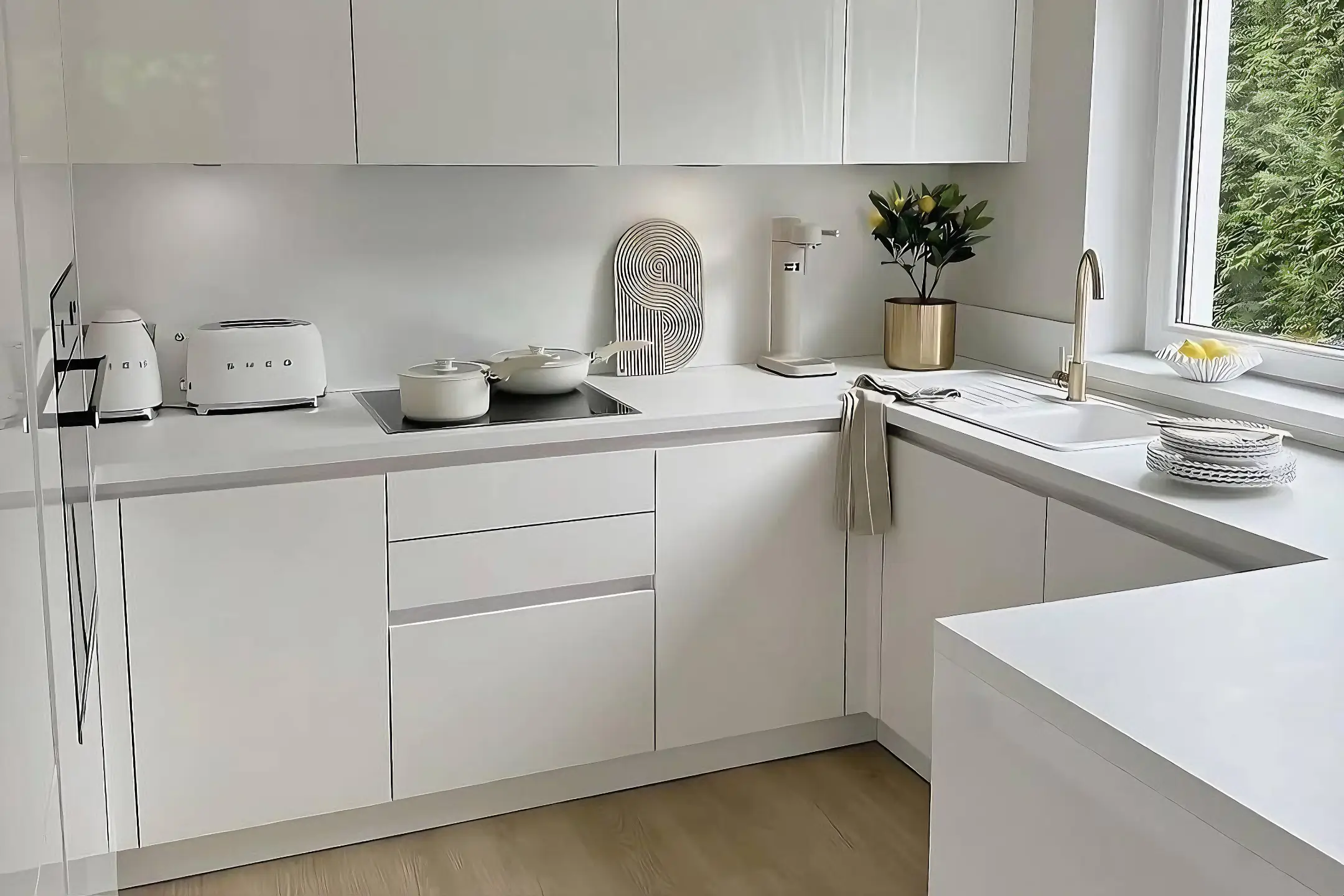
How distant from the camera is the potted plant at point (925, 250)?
3.19 meters

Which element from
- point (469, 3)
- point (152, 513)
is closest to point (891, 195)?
point (469, 3)

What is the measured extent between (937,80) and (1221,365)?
99cm

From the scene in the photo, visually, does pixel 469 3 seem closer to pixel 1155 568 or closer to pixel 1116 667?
pixel 1155 568

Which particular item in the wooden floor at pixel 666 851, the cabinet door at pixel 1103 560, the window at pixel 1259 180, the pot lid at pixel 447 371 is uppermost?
the window at pixel 1259 180

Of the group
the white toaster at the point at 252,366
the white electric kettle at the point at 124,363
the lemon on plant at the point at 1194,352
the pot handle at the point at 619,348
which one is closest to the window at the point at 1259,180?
the lemon on plant at the point at 1194,352

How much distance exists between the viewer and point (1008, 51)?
317 cm

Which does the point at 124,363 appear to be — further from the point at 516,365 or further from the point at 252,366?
the point at 516,365

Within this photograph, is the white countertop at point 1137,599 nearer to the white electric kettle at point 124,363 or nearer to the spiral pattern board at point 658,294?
the white electric kettle at point 124,363

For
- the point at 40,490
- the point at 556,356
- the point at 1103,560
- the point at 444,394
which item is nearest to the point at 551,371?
the point at 556,356

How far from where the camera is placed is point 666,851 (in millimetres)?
2674

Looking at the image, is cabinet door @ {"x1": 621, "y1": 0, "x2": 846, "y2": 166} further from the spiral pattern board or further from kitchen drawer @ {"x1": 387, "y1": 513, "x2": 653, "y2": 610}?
kitchen drawer @ {"x1": 387, "y1": 513, "x2": 653, "y2": 610}

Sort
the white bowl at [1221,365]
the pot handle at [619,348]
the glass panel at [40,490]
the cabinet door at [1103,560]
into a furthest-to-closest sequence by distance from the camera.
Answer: the pot handle at [619,348] → the white bowl at [1221,365] → the cabinet door at [1103,560] → the glass panel at [40,490]

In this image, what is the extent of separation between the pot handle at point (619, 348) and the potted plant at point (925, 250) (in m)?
0.66

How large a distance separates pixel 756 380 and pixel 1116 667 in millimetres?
1856
